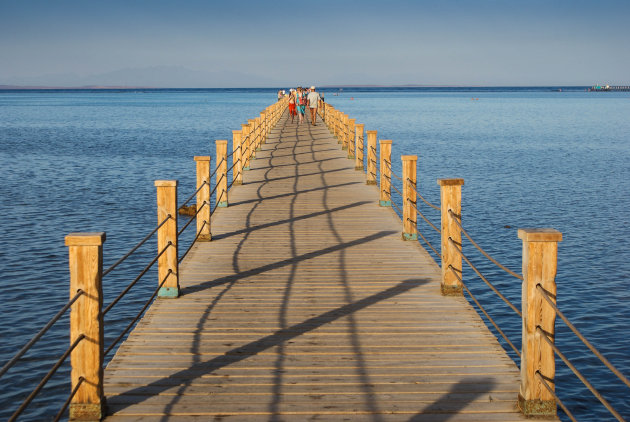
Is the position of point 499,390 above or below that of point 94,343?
below

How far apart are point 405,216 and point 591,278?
26.0 feet

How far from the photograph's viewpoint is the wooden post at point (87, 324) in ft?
17.5

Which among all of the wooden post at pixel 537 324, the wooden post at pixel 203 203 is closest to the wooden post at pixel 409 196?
the wooden post at pixel 203 203

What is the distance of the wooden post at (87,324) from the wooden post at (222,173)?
8.91 metres

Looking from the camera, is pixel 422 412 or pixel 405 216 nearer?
pixel 422 412

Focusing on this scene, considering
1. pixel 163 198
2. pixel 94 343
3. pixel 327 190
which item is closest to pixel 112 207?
pixel 327 190

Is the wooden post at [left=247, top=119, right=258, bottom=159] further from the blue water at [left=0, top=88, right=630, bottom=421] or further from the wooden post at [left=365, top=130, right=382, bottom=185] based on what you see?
the wooden post at [left=365, top=130, right=382, bottom=185]

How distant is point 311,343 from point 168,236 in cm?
247

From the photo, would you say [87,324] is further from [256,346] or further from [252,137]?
[252,137]

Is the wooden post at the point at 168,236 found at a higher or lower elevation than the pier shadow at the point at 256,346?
higher

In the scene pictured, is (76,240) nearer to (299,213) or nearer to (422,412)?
(422,412)

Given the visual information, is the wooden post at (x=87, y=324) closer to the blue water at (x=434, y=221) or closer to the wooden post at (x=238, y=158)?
the blue water at (x=434, y=221)

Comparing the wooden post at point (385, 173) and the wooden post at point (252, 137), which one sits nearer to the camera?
the wooden post at point (385, 173)

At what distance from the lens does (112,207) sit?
27375 millimetres
